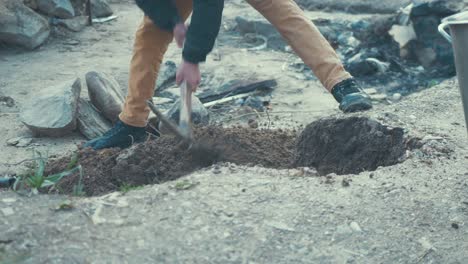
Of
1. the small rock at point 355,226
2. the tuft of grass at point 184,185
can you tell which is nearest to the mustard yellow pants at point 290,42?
the tuft of grass at point 184,185

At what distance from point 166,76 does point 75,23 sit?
203cm

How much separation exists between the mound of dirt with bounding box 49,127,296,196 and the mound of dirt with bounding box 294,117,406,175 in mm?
128

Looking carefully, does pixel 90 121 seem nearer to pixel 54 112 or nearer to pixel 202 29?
pixel 54 112

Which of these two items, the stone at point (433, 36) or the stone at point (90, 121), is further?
the stone at point (433, 36)

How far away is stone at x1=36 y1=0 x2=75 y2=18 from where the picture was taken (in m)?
8.59

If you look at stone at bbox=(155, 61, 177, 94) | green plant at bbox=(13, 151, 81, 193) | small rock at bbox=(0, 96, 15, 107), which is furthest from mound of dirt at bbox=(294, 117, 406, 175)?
small rock at bbox=(0, 96, 15, 107)

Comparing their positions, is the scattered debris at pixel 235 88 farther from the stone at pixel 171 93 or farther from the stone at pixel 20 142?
the stone at pixel 20 142

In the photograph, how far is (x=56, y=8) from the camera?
8602 millimetres

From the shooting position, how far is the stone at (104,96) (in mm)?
6074

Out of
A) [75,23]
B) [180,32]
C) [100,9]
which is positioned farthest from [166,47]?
[100,9]

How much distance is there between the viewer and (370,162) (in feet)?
14.8

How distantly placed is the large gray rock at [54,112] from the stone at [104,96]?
0.10 meters

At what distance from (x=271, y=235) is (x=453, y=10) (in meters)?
4.74

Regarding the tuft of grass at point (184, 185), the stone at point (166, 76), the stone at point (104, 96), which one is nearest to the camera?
the tuft of grass at point (184, 185)
